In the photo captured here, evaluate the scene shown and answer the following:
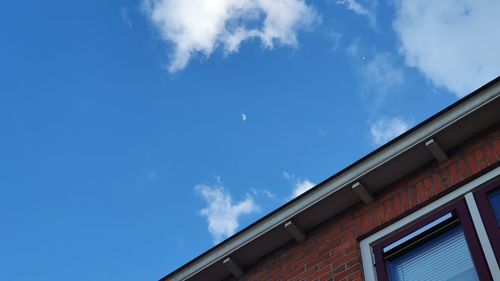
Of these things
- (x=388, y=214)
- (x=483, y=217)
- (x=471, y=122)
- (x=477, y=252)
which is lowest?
(x=477, y=252)

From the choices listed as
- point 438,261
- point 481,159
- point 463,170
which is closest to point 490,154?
point 481,159

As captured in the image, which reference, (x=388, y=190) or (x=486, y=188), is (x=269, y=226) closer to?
(x=388, y=190)

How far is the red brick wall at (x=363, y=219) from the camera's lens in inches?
263

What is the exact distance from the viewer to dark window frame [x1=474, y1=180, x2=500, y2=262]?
18.9ft

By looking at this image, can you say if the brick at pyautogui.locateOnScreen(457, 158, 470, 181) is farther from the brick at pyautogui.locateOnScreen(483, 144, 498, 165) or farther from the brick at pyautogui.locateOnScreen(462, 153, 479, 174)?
the brick at pyautogui.locateOnScreen(483, 144, 498, 165)

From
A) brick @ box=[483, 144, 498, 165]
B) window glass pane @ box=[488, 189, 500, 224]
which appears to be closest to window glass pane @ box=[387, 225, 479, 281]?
window glass pane @ box=[488, 189, 500, 224]

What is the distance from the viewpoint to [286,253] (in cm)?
774

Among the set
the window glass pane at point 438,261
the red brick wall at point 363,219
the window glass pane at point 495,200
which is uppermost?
the red brick wall at point 363,219

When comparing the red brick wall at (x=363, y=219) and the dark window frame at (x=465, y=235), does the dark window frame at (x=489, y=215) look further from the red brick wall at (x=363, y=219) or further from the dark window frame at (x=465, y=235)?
the red brick wall at (x=363, y=219)

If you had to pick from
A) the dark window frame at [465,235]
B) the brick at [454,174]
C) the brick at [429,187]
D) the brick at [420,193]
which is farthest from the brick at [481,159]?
the brick at [420,193]

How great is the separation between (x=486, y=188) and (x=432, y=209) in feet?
1.92

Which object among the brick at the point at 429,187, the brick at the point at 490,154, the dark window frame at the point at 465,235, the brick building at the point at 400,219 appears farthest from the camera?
the brick at the point at 429,187

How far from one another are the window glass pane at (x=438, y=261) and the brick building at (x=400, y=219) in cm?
1

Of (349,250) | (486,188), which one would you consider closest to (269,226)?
(349,250)
